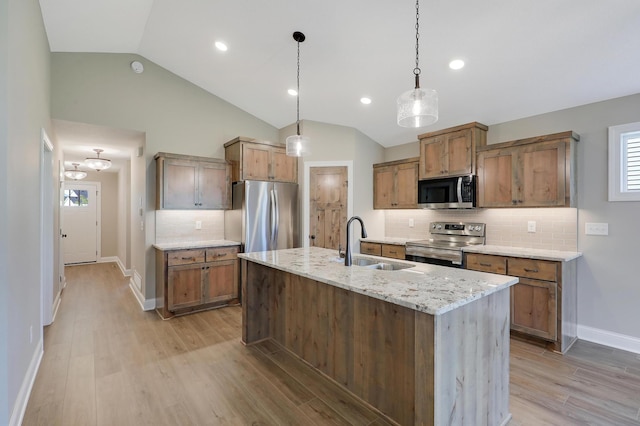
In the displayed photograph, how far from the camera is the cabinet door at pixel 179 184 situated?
14.0 ft

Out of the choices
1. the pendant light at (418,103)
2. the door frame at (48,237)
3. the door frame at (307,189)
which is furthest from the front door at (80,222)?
the pendant light at (418,103)

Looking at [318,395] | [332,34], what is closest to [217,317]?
[318,395]

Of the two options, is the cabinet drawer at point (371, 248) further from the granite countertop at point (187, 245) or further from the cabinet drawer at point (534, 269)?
the granite countertop at point (187, 245)

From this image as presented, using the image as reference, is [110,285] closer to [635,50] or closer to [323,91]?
[323,91]

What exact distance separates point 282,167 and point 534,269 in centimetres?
360

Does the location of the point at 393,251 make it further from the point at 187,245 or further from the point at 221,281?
the point at 187,245

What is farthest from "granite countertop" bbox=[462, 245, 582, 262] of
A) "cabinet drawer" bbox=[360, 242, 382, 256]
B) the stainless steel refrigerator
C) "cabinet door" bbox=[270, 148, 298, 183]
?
"cabinet door" bbox=[270, 148, 298, 183]

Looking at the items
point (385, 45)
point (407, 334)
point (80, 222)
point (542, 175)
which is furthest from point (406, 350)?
point (80, 222)

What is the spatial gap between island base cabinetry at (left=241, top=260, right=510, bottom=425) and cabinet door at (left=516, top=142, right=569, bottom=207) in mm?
1948

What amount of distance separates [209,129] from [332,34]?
2.61m

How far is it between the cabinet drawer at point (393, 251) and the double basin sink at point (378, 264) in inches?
74.4

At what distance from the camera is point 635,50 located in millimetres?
2658

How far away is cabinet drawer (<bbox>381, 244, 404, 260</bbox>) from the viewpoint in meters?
4.54

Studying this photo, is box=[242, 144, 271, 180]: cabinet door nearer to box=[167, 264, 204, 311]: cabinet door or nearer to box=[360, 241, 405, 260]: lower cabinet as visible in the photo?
box=[167, 264, 204, 311]: cabinet door
